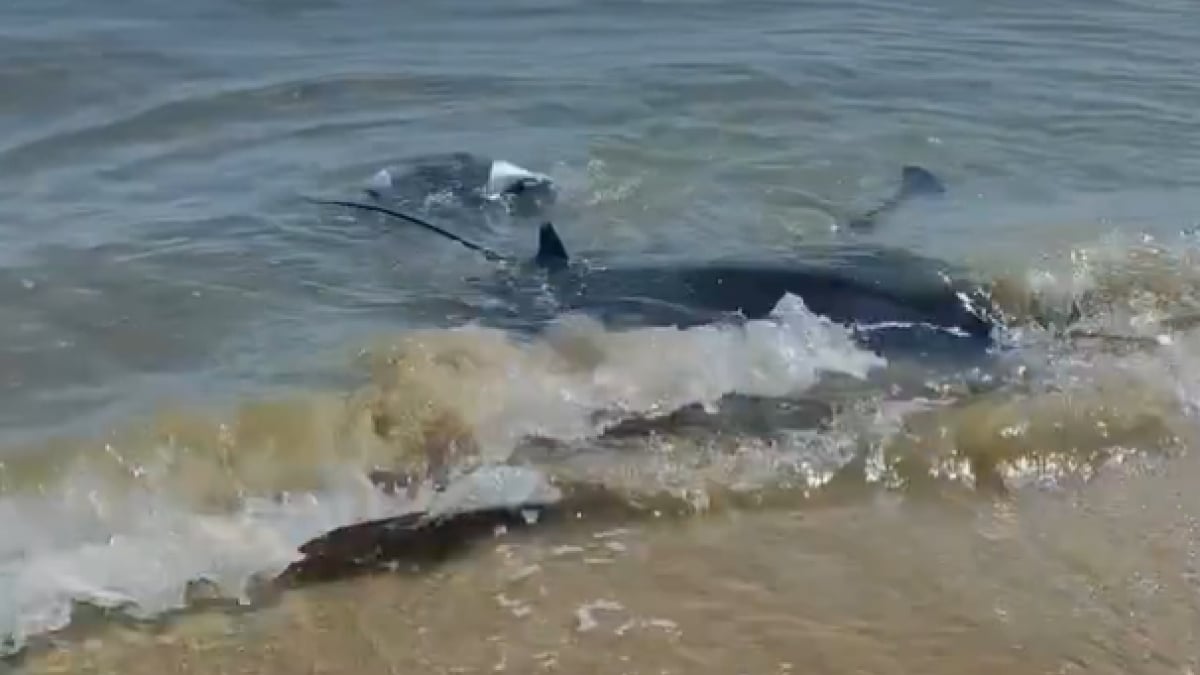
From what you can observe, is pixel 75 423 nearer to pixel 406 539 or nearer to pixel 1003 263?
pixel 406 539

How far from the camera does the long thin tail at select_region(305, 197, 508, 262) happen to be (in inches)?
247

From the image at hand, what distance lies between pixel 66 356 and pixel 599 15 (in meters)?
7.25

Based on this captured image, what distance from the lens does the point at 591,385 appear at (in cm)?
496

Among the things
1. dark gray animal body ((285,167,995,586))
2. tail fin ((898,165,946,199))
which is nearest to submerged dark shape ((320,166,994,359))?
dark gray animal body ((285,167,995,586))

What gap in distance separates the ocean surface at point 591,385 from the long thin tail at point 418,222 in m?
0.07

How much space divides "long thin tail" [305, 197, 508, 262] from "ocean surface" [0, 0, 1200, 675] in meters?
0.07

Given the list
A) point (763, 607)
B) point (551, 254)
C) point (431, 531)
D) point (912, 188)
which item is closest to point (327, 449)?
point (431, 531)

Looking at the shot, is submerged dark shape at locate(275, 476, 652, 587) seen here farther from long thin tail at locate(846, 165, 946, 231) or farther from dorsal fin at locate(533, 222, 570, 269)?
long thin tail at locate(846, 165, 946, 231)

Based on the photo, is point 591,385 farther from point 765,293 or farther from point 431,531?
point 431,531

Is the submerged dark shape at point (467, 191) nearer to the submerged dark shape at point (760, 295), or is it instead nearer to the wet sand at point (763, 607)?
the submerged dark shape at point (760, 295)

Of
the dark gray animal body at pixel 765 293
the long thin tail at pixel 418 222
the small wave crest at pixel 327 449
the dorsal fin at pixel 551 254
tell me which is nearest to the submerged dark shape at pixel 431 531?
the small wave crest at pixel 327 449

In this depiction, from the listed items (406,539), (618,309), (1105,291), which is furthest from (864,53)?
(406,539)

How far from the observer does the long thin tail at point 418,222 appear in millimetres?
6270

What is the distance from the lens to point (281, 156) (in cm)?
809
